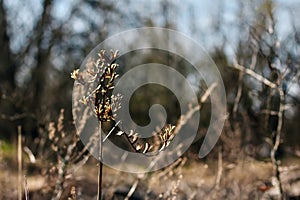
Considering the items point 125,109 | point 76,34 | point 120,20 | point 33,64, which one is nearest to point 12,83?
point 33,64

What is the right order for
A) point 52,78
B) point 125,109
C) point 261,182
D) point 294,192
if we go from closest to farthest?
point 125,109 → point 261,182 → point 294,192 → point 52,78

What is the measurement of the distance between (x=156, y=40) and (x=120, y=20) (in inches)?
65.0

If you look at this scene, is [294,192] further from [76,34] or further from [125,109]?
[76,34]

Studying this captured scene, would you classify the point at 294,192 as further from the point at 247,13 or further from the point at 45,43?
the point at 45,43

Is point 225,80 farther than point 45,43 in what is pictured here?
No

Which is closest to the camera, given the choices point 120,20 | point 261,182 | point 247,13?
point 261,182

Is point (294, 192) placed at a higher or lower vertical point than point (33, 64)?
lower

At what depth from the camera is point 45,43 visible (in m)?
14.0

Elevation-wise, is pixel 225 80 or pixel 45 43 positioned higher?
pixel 45 43

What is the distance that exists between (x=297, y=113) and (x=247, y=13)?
15.6ft

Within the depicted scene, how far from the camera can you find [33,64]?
14266 mm

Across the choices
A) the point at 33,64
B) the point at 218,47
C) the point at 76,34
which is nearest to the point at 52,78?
the point at 33,64

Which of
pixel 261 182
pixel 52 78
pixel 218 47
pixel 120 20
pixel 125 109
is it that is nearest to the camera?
pixel 125 109

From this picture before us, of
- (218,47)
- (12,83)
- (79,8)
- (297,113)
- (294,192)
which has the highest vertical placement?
(79,8)
